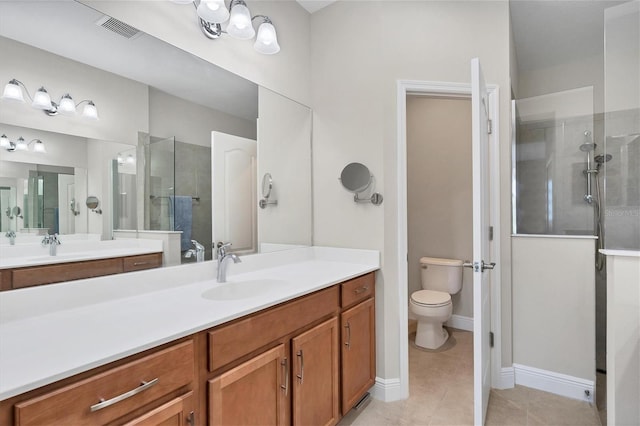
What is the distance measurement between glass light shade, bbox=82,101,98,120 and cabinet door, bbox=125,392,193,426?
→ 3.63ft

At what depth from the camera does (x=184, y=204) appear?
63.4 inches

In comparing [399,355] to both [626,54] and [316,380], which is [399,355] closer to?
[316,380]

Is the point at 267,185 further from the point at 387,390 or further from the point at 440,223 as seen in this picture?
the point at 440,223

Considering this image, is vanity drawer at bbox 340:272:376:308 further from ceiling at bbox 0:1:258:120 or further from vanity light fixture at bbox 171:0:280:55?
vanity light fixture at bbox 171:0:280:55

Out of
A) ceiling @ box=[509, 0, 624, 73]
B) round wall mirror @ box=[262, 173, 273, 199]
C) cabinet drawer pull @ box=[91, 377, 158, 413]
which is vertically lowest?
cabinet drawer pull @ box=[91, 377, 158, 413]

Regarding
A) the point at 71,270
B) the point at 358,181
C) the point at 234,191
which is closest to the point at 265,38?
the point at 234,191

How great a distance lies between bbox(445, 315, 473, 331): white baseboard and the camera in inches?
125

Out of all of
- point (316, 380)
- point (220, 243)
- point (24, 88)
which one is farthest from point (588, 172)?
point (24, 88)

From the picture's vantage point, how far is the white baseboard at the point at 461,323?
10.4 feet

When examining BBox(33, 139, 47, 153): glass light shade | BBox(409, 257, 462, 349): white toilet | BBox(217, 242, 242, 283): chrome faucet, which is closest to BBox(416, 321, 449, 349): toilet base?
BBox(409, 257, 462, 349): white toilet

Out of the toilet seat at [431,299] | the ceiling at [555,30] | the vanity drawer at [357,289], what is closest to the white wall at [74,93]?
the vanity drawer at [357,289]

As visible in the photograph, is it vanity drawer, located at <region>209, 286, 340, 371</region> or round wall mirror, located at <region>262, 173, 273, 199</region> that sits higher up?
round wall mirror, located at <region>262, 173, 273, 199</region>

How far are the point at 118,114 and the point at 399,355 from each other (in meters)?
2.05

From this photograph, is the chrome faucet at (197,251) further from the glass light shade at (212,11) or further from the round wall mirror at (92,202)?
the glass light shade at (212,11)
